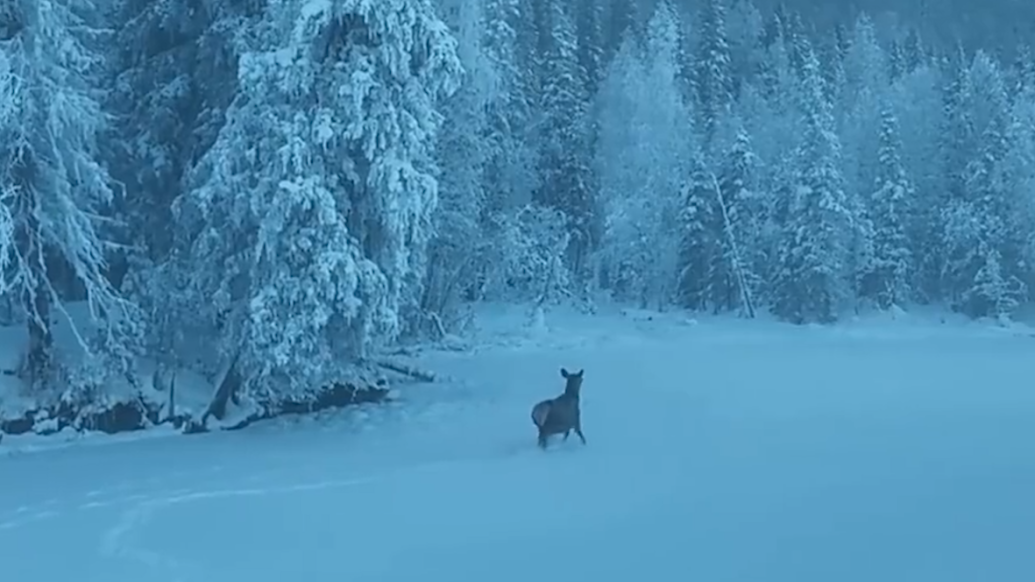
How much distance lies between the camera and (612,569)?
943cm

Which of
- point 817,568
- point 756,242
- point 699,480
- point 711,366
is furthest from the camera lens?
point 756,242

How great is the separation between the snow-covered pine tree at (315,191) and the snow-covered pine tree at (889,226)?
104 ft

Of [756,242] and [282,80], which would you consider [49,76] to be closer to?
[282,80]

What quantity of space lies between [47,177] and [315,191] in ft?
13.9

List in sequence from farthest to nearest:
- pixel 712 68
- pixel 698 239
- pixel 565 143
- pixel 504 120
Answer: pixel 712 68
pixel 565 143
pixel 698 239
pixel 504 120

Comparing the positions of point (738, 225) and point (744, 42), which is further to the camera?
point (744, 42)

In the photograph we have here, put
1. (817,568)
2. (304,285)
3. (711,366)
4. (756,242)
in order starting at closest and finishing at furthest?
(817,568), (304,285), (711,366), (756,242)

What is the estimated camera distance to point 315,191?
16.9m

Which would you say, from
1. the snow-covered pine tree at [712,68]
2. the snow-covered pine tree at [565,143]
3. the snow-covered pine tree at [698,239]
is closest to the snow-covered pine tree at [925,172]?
the snow-covered pine tree at [712,68]

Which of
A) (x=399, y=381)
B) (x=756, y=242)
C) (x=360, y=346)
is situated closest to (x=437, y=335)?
(x=399, y=381)

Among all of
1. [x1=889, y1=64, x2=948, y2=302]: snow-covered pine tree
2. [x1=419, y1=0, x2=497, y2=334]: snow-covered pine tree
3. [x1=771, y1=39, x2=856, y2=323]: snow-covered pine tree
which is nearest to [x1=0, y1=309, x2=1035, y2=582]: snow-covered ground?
[x1=419, y1=0, x2=497, y2=334]: snow-covered pine tree

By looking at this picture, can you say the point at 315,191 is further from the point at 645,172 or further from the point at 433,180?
the point at 645,172

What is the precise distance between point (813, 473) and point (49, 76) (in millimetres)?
12588

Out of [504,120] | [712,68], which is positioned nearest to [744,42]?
[712,68]
